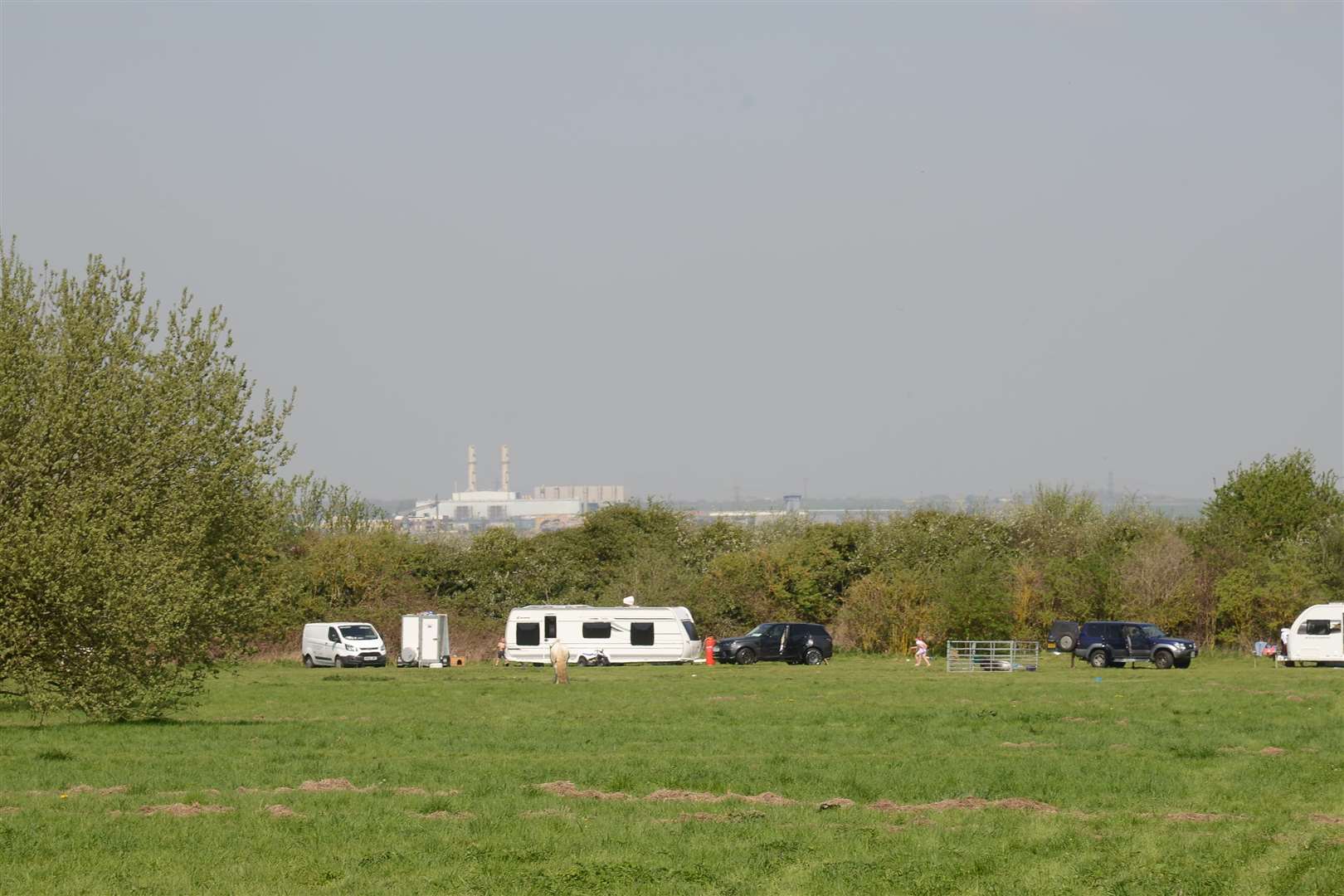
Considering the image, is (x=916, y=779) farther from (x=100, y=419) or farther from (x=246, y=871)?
(x=100, y=419)

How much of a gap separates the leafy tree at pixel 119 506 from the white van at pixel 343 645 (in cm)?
2315

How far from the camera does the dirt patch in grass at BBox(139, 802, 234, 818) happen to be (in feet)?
52.5

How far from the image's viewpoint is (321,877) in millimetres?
13000

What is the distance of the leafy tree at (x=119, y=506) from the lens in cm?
2461

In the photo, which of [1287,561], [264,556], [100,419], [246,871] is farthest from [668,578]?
[246,871]

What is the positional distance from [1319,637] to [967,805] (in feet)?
115

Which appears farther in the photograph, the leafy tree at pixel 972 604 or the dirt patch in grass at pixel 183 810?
the leafy tree at pixel 972 604

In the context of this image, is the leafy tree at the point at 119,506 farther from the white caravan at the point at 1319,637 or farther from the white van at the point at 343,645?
the white caravan at the point at 1319,637

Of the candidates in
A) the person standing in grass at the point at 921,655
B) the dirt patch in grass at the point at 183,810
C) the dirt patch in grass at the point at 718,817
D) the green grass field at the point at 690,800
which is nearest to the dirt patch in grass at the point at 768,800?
the green grass field at the point at 690,800

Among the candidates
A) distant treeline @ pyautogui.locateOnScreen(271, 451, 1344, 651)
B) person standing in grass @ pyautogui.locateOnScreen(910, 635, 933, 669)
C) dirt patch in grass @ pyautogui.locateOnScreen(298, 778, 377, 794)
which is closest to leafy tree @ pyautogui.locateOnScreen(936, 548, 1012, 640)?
distant treeline @ pyautogui.locateOnScreen(271, 451, 1344, 651)

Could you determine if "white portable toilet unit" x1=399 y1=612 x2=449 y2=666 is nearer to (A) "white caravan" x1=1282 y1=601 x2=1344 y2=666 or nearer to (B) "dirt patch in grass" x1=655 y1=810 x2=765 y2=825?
(A) "white caravan" x1=1282 y1=601 x2=1344 y2=666

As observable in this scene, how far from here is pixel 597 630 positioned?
53000 mm

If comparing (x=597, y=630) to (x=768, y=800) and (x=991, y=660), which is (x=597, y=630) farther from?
(x=768, y=800)

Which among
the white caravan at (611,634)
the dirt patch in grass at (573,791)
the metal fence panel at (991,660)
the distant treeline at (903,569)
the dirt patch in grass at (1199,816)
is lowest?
the dirt patch in grass at (1199,816)
